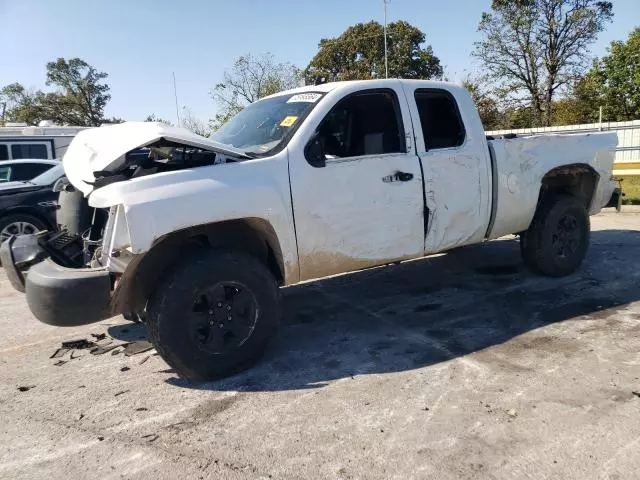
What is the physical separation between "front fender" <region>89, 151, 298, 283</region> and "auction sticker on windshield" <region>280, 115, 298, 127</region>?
1.48 feet

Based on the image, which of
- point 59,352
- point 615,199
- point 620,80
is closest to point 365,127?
point 59,352

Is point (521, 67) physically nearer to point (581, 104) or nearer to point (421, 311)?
point (581, 104)

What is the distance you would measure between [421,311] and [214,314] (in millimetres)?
2255

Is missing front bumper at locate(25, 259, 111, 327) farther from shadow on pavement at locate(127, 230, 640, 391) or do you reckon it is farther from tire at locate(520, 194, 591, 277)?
tire at locate(520, 194, 591, 277)

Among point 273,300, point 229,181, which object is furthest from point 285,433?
point 229,181

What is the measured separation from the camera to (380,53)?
3869 centimetres

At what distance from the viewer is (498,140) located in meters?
5.44

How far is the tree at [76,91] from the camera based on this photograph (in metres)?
42.7

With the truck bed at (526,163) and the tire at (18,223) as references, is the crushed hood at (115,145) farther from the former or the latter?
the tire at (18,223)

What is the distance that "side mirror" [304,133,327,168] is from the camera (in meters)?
4.18

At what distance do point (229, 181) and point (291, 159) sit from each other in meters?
0.55

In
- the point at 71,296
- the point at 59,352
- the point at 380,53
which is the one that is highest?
the point at 380,53

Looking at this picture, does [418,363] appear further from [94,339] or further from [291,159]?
[94,339]

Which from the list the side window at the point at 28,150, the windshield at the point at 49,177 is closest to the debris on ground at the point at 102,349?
the windshield at the point at 49,177
